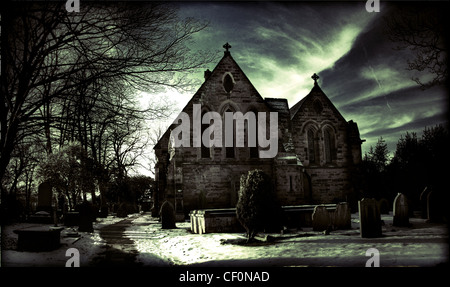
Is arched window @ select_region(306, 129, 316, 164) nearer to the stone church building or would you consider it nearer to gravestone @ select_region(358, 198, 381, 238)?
the stone church building

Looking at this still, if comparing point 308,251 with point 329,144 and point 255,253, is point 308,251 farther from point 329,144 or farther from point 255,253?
point 329,144

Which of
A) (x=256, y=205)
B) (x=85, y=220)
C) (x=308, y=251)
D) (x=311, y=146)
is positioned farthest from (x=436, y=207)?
(x=85, y=220)

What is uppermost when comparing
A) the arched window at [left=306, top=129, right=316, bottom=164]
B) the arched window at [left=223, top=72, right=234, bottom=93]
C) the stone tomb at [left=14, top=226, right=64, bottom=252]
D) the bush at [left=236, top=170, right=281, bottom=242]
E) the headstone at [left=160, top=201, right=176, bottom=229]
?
the arched window at [left=223, top=72, right=234, bottom=93]

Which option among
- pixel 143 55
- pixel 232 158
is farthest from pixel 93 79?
pixel 232 158

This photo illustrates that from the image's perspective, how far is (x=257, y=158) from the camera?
62.5 ft

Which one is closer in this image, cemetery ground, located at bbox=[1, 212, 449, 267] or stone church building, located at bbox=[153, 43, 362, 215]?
cemetery ground, located at bbox=[1, 212, 449, 267]

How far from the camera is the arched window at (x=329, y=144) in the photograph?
22.7 meters

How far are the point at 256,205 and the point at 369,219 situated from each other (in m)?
3.27

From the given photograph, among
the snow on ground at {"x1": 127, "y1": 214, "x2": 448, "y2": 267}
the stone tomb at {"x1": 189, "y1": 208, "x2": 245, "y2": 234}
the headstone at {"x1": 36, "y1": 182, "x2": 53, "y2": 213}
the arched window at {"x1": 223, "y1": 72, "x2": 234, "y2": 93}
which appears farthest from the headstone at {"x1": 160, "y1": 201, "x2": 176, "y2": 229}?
the arched window at {"x1": 223, "y1": 72, "x2": 234, "y2": 93}

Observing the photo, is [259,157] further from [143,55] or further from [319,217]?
[143,55]

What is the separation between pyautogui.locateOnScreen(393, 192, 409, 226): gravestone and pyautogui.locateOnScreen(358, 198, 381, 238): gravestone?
2.79 m

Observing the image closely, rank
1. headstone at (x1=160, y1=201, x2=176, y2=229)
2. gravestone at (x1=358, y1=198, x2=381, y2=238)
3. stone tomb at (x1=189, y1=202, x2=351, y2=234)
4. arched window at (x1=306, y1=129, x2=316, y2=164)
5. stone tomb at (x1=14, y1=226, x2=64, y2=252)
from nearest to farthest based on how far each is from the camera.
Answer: stone tomb at (x1=14, y1=226, x2=64, y2=252) < gravestone at (x1=358, y1=198, x2=381, y2=238) < stone tomb at (x1=189, y1=202, x2=351, y2=234) < headstone at (x1=160, y1=201, x2=176, y2=229) < arched window at (x1=306, y1=129, x2=316, y2=164)

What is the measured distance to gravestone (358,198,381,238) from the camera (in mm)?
8260
